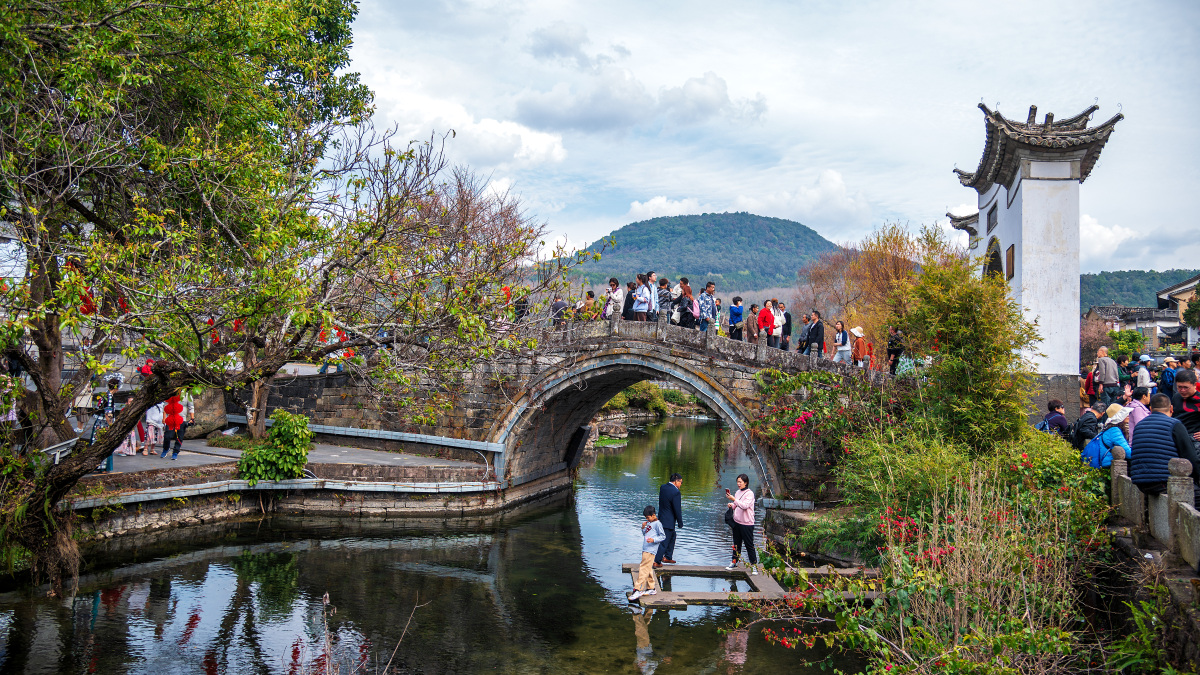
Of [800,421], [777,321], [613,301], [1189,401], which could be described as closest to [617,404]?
[613,301]

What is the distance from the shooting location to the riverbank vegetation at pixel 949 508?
235 inches

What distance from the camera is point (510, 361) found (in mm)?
15867

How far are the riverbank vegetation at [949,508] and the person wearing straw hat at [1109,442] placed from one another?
0.77ft

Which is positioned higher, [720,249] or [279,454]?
[720,249]

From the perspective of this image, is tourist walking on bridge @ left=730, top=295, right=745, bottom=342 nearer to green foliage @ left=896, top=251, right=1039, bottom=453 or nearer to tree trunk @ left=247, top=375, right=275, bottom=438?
green foliage @ left=896, top=251, right=1039, bottom=453

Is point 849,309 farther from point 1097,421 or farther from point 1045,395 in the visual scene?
point 1097,421

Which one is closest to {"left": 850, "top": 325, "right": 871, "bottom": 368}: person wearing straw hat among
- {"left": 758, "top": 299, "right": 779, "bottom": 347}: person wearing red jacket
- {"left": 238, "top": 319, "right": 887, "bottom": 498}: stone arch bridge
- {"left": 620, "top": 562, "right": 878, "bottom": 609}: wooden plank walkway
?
{"left": 758, "top": 299, "right": 779, "bottom": 347}: person wearing red jacket

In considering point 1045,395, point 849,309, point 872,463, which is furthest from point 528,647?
point 849,309

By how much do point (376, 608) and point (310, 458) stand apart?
651 cm

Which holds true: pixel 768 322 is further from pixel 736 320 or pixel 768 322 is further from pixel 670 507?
pixel 670 507

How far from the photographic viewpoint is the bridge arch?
1366 cm

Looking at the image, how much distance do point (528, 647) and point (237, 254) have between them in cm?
600

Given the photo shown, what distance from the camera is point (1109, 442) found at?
7691 mm

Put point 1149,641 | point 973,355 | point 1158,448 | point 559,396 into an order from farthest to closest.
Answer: point 559,396 → point 973,355 → point 1158,448 → point 1149,641
